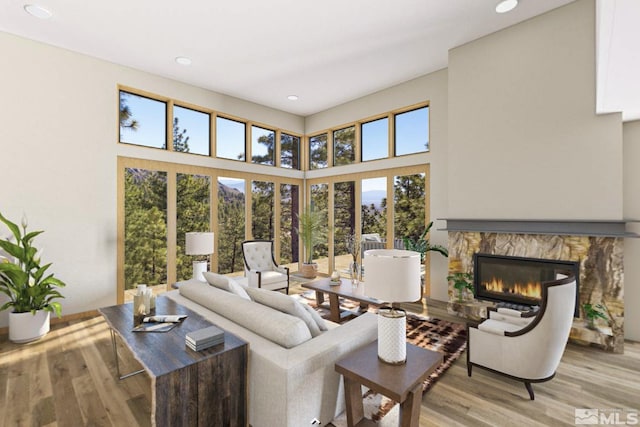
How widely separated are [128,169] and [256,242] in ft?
7.63

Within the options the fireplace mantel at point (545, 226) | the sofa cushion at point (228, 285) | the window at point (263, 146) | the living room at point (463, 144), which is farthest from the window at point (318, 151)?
the sofa cushion at point (228, 285)

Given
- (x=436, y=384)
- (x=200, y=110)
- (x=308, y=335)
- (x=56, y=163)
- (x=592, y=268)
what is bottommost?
(x=436, y=384)

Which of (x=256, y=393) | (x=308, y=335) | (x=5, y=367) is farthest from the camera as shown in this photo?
(x=5, y=367)

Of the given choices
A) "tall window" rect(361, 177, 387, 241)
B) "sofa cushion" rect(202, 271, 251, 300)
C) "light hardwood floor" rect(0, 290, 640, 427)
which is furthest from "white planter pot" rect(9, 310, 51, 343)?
"tall window" rect(361, 177, 387, 241)

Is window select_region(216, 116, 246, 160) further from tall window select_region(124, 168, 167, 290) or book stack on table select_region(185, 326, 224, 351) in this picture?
book stack on table select_region(185, 326, 224, 351)

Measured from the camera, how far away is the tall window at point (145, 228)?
15.0 ft

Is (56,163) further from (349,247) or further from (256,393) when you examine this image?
(349,247)

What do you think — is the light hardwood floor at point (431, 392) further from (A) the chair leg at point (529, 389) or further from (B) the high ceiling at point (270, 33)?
(B) the high ceiling at point (270, 33)

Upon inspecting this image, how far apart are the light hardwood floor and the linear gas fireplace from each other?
728 mm

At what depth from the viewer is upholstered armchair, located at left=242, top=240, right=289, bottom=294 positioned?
4660mm

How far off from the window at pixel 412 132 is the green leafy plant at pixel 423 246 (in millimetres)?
1439

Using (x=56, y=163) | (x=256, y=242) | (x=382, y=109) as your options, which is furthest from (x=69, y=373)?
(x=382, y=109)

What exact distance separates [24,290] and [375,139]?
5.70 metres

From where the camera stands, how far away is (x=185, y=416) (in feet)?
5.08
